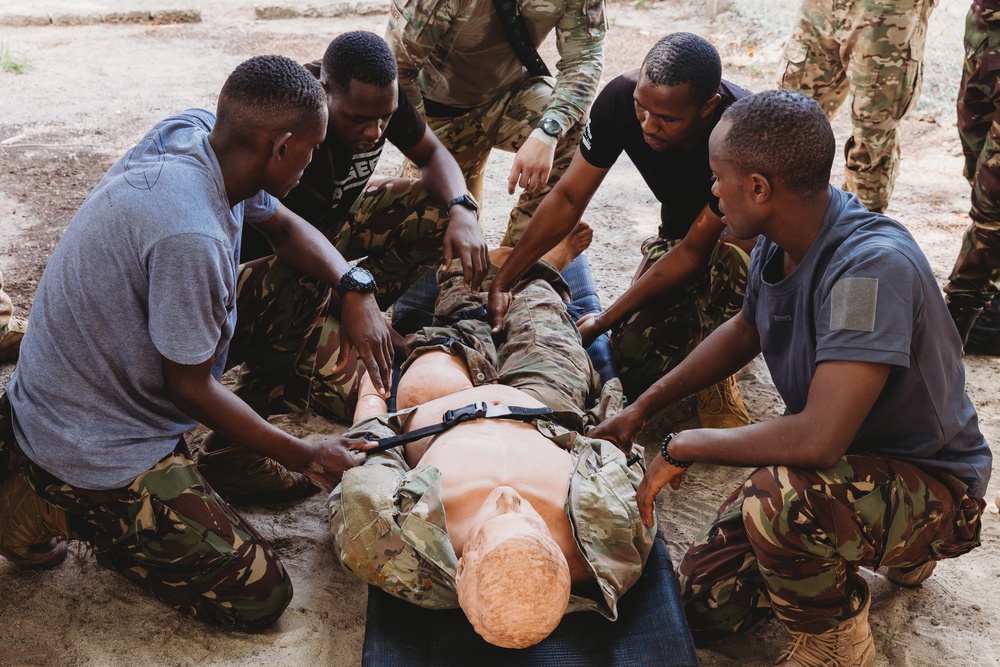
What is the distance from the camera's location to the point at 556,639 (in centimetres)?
223

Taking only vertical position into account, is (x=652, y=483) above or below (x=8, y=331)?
above

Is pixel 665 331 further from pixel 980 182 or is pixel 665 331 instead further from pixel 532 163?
pixel 980 182

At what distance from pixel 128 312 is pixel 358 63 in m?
1.23

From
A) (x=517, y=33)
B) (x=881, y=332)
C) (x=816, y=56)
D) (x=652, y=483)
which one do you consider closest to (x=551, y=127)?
(x=517, y=33)

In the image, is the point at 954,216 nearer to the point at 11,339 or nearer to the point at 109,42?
the point at 11,339

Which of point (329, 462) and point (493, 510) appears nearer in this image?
point (493, 510)

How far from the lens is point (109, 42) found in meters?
7.97

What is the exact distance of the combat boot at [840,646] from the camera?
226 centimetres

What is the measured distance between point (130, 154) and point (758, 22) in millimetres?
7518

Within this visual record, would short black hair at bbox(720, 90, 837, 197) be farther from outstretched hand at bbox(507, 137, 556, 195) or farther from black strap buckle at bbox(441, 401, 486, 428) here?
outstretched hand at bbox(507, 137, 556, 195)

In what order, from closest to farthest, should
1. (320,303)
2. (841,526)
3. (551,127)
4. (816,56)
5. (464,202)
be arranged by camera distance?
(841,526)
(320,303)
(464,202)
(551,127)
(816,56)

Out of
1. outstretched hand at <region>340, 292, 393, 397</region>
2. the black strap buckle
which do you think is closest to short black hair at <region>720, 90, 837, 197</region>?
the black strap buckle

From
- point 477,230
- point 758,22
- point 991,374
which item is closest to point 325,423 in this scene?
point 477,230

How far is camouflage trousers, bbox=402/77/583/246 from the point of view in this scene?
435 cm
